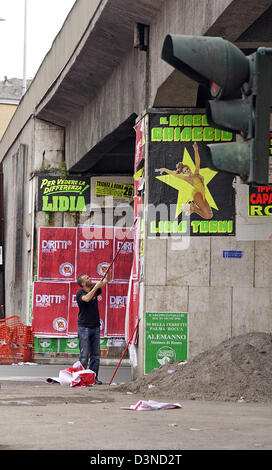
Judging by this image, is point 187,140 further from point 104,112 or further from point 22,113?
point 22,113

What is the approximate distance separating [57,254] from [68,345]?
2273mm

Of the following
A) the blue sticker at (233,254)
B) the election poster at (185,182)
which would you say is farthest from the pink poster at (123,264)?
the blue sticker at (233,254)

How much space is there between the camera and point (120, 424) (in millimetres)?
8930

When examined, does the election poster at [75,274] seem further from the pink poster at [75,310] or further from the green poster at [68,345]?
the green poster at [68,345]

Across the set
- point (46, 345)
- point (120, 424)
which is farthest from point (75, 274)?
point (120, 424)

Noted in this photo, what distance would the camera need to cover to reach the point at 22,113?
27.8 metres

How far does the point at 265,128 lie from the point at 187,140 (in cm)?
972

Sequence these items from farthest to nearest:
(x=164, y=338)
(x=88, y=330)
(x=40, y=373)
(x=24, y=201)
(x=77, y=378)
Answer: (x=24, y=201)
(x=40, y=373)
(x=88, y=330)
(x=77, y=378)
(x=164, y=338)

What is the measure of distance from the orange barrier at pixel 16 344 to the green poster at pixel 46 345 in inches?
6.6

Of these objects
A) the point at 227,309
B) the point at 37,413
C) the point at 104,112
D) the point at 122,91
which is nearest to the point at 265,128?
the point at 37,413

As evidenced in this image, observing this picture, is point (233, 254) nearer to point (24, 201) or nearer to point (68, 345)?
point (68, 345)

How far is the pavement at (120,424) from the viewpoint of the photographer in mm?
7352
